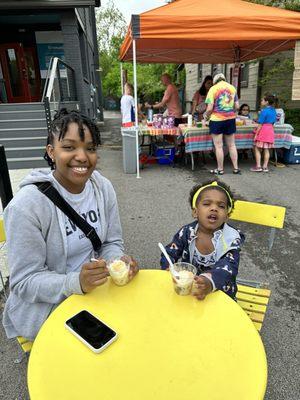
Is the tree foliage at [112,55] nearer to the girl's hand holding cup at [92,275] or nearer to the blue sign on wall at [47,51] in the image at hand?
the blue sign on wall at [47,51]

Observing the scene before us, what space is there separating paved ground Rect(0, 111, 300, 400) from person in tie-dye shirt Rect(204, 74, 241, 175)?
2.51ft

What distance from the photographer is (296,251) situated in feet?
11.8

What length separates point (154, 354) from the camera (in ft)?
3.95

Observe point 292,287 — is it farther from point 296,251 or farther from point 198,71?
point 198,71

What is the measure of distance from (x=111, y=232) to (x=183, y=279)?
679 mm

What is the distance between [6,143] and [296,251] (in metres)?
6.96

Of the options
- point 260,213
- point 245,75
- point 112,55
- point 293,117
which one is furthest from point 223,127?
point 112,55

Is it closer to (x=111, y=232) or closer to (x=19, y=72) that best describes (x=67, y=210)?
(x=111, y=232)

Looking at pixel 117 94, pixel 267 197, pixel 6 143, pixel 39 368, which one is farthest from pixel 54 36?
pixel 117 94

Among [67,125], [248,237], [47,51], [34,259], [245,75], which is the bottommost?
[248,237]

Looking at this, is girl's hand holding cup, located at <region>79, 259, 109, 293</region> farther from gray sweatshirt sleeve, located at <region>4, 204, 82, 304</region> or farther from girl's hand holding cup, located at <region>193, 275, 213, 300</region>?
girl's hand holding cup, located at <region>193, 275, 213, 300</region>

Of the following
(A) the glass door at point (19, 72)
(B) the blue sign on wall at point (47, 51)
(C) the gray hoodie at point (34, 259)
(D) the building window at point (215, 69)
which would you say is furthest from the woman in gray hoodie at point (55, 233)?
(D) the building window at point (215, 69)

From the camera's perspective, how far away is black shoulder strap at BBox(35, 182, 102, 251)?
161 cm

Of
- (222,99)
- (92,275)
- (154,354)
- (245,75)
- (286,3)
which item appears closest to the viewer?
(154,354)
